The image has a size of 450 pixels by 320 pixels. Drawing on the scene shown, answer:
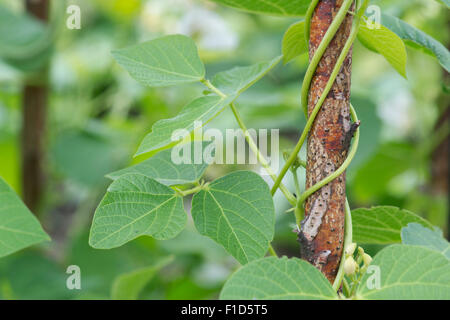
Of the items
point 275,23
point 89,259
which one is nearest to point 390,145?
point 89,259

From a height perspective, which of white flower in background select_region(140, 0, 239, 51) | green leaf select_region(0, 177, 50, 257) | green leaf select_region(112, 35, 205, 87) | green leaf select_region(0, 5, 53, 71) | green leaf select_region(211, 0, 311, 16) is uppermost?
white flower in background select_region(140, 0, 239, 51)

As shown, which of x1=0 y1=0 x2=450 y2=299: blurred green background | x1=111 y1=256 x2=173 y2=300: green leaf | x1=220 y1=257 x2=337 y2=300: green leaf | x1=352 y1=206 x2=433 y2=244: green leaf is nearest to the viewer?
x1=220 y1=257 x2=337 y2=300: green leaf

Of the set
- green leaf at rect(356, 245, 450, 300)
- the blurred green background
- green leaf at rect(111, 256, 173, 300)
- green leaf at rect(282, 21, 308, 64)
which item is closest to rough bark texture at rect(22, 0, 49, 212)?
the blurred green background

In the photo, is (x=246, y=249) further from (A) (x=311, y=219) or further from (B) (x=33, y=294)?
(B) (x=33, y=294)

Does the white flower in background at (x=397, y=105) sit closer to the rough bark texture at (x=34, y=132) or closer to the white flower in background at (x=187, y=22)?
the white flower in background at (x=187, y=22)

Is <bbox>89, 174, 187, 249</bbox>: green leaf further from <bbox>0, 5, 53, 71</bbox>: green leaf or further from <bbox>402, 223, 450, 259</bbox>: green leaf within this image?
<bbox>0, 5, 53, 71</bbox>: green leaf

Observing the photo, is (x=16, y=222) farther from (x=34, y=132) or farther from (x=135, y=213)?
(x=34, y=132)
